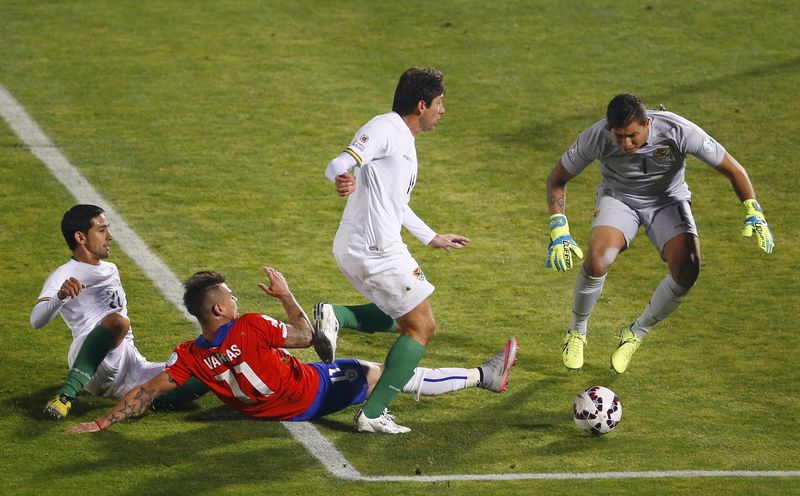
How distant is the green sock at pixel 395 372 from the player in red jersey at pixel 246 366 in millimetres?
330

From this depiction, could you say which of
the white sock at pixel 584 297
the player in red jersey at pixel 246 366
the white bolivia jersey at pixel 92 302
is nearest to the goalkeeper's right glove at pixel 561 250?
the white sock at pixel 584 297

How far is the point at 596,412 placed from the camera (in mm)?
7660

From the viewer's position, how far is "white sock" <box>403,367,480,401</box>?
8039 millimetres

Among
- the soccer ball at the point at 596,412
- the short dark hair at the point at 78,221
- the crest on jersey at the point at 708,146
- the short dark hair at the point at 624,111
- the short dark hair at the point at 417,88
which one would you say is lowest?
the soccer ball at the point at 596,412

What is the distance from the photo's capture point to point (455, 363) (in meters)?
9.00

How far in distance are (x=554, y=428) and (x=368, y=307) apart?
4.38 ft

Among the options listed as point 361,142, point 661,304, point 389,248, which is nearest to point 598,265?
point 661,304

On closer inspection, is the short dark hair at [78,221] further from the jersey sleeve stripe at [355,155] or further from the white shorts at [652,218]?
the white shorts at [652,218]

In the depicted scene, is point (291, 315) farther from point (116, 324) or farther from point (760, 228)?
point (760, 228)

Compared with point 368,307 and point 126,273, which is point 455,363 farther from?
point 126,273

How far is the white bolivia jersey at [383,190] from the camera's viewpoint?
24.8 ft

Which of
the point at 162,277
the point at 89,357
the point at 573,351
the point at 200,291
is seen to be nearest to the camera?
the point at 200,291

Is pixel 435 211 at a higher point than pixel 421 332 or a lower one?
lower

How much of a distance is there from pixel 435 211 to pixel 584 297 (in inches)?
135
